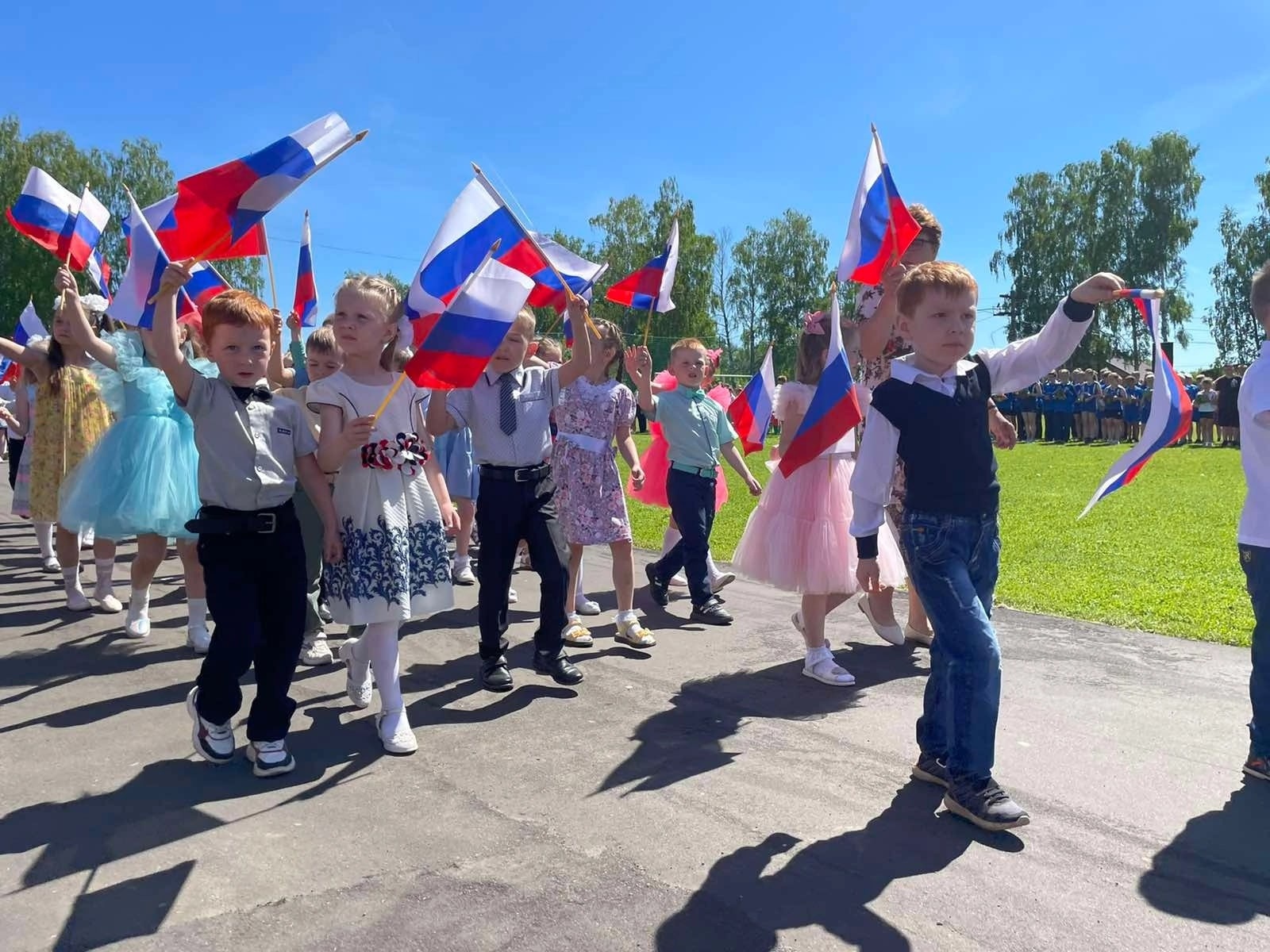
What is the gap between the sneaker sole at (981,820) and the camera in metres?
3.34

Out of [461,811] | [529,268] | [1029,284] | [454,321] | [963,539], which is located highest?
[1029,284]

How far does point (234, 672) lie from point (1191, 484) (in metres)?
14.4

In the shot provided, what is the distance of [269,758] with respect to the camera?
3982mm

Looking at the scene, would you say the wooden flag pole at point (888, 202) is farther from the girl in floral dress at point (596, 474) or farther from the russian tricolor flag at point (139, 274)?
the russian tricolor flag at point (139, 274)

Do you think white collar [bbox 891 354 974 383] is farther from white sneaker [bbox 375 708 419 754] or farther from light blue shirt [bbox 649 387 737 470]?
light blue shirt [bbox 649 387 737 470]

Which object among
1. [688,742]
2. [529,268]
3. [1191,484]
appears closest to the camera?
[688,742]

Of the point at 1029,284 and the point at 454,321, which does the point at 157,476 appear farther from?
the point at 1029,284

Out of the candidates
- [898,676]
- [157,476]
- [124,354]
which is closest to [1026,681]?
[898,676]

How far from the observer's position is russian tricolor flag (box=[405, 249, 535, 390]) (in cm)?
440

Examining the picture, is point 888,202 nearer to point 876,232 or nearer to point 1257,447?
point 876,232

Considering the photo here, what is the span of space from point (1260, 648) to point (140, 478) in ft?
19.8

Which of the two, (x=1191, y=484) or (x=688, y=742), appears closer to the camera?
(x=688, y=742)

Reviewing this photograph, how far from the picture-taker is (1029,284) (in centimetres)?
5978

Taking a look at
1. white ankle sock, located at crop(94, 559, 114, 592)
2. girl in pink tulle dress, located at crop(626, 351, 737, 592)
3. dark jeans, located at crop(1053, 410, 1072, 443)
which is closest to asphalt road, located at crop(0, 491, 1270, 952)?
white ankle sock, located at crop(94, 559, 114, 592)
